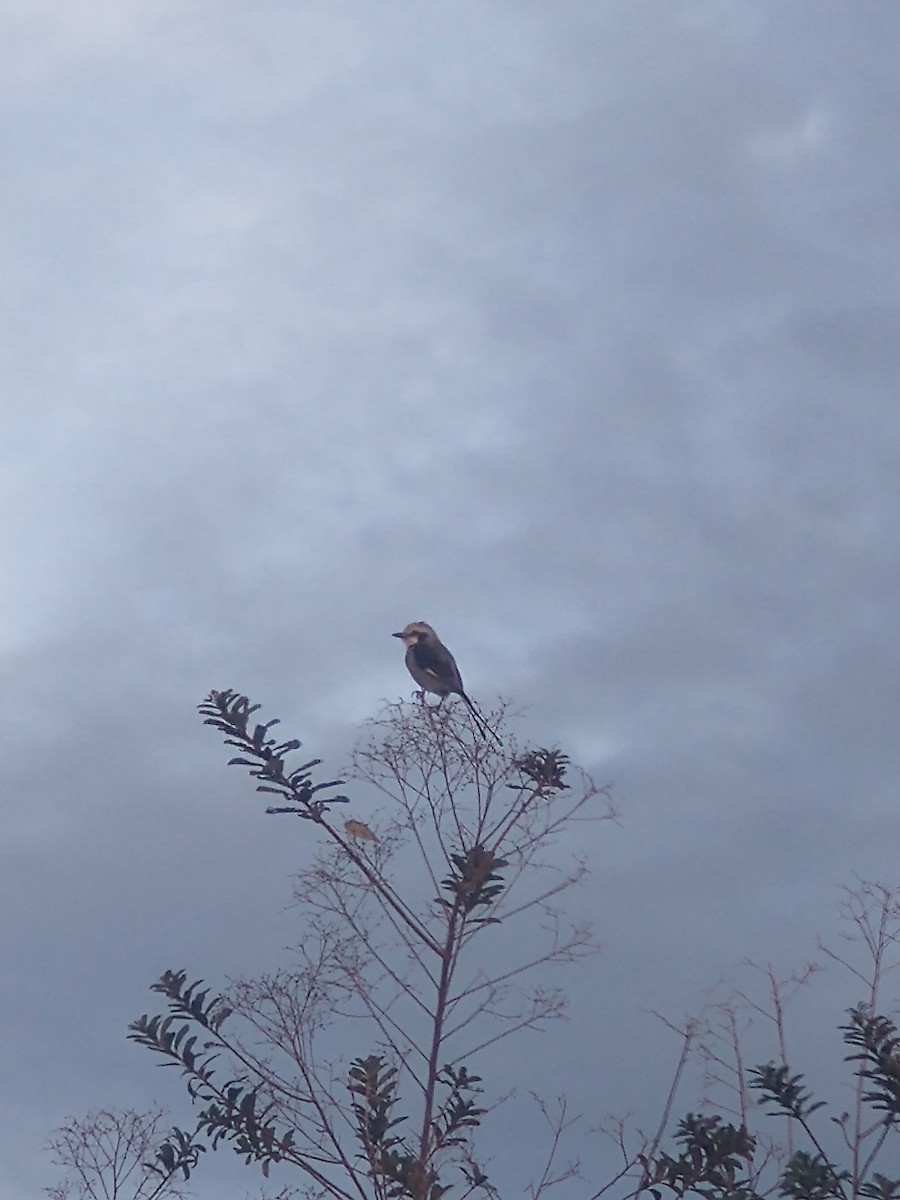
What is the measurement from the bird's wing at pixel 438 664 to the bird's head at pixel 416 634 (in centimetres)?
13

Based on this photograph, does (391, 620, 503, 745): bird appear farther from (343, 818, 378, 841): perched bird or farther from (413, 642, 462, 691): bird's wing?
(343, 818, 378, 841): perched bird

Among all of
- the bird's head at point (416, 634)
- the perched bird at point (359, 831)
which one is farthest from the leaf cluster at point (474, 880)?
the bird's head at point (416, 634)

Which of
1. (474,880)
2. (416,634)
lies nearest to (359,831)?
(474,880)

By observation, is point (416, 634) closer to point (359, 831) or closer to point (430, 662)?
point (430, 662)

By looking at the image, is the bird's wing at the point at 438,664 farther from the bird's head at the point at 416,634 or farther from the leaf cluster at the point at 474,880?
the leaf cluster at the point at 474,880

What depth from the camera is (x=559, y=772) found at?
28.8ft

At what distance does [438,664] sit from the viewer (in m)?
12.6

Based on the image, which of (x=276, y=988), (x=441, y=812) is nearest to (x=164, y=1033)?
(x=276, y=988)

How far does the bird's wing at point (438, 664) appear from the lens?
12.3 m

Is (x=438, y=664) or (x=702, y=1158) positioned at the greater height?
(x=438, y=664)

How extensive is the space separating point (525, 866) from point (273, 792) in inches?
61.2

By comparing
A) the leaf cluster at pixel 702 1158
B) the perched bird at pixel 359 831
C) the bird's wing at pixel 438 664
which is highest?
the bird's wing at pixel 438 664

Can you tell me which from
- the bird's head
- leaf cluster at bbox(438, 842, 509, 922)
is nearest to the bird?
the bird's head

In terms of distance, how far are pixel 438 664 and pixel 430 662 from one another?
3.1 inches
